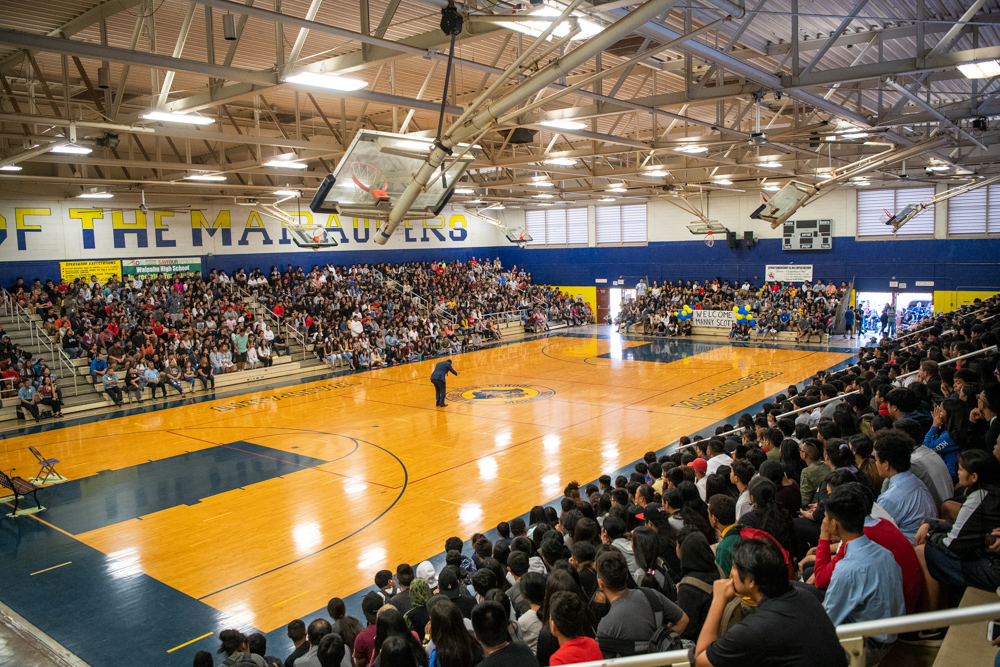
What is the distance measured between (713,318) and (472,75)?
18198 mm

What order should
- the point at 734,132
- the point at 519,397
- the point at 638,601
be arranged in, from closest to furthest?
the point at 638,601 → the point at 734,132 → the point at 519,397

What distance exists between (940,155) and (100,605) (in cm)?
1886

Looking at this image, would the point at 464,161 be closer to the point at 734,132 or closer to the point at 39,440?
the point at 734,132

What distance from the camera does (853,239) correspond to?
91.1 feet

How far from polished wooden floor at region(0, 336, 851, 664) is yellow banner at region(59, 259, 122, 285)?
779 centimetres

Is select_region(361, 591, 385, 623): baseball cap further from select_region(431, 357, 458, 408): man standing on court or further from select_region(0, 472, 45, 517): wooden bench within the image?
select_region(431, 357, 458, 408): man standing on court

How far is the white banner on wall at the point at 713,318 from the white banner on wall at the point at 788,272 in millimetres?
3493

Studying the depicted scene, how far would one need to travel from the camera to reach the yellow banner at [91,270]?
70.0 ft

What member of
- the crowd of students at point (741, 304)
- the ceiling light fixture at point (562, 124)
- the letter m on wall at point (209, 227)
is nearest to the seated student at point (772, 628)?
the ceiling light fixture at point (562, 124)

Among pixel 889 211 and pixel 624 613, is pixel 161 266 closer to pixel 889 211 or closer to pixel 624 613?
pixel 624 613

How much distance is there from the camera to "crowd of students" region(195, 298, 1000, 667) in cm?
268

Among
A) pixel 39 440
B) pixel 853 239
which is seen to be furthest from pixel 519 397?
pixel 853 239

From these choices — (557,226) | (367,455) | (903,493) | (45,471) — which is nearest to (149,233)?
(45,471)

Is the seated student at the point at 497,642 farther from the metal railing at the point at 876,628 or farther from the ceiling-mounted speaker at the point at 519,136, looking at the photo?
the ceiling-mounted speaker at the point at 519,136
